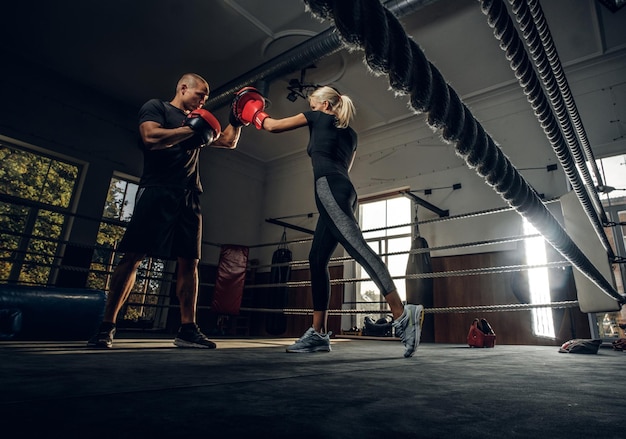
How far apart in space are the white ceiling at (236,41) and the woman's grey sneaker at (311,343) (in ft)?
13.2

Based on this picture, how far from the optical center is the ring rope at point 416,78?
433 millimetres

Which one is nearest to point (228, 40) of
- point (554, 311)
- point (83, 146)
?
point (83, 146)

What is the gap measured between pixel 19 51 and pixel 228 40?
3022mm

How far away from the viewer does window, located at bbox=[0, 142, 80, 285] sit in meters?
4.95

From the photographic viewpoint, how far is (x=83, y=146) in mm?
5516

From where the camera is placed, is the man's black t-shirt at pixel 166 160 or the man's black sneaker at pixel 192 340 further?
the man's black t-shirt at pixel 166 160

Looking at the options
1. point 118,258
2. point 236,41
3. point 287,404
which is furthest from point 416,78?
point 118,258

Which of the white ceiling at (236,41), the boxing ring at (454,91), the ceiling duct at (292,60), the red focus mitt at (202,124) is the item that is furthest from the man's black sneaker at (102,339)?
the white ceiling at (236,41)

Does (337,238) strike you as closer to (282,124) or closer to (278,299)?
(282,124)

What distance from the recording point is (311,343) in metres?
1.70

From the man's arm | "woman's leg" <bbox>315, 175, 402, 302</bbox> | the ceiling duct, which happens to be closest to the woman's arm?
"woman's leg" <bbox>315, 175, 402, 302</bbox>

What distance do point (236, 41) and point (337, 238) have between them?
165 inches

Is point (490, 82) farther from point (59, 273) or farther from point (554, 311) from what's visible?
point (59, 273)

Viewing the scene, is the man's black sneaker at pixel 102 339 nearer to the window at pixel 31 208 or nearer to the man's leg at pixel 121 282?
the man's leg at pixel 121 282
